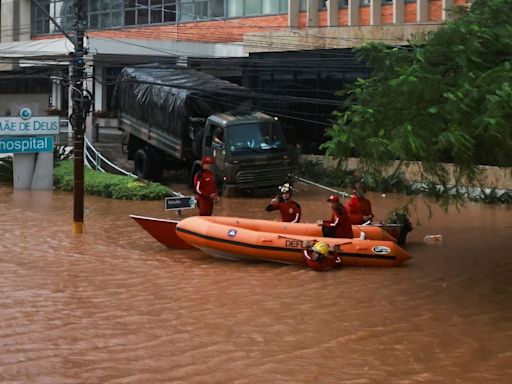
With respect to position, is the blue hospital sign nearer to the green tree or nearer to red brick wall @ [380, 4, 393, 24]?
red brick wall @ [380, 4, 393, 24]

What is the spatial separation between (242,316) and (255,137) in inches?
569

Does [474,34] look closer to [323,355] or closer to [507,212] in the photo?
[323,355]

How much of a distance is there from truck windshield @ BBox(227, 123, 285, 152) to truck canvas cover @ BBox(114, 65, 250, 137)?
4.79 feet

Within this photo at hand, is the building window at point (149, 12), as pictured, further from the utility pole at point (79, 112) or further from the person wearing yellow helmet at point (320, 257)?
the person wearing yellow helmet at point (320, 257)

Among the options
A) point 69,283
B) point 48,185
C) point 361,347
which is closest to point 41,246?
point 69,283

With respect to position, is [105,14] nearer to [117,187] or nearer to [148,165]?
[148,165]

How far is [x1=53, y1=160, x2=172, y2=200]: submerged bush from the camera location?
987 inches

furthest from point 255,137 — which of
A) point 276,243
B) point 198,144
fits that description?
point 276,243

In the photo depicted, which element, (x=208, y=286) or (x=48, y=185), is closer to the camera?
(x=208, y=286)

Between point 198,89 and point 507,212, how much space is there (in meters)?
9.54

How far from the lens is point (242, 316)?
1131cm

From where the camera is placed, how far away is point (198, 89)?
26531 millimetres

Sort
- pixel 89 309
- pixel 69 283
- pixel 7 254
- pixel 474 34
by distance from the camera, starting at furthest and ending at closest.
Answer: pixel 7 254 → pixel 69 283 → pixel 89 309 → pixel 474 34

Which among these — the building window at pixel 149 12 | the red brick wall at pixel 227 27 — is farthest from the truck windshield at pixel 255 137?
the building window at pixel 149 12
